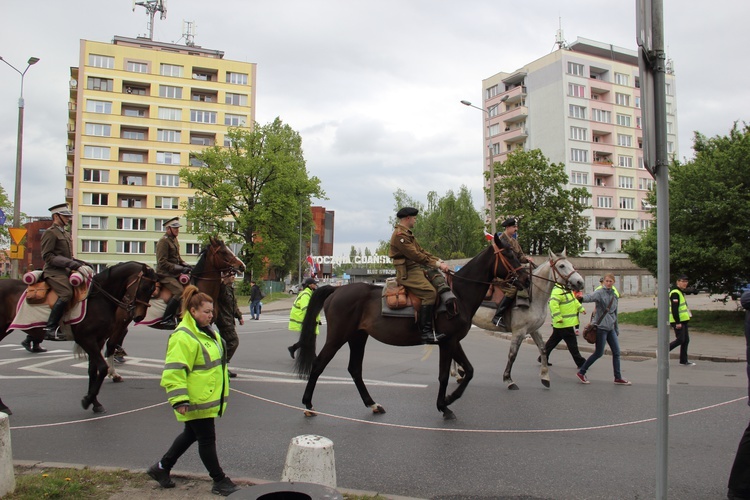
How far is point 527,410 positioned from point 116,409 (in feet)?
19.2

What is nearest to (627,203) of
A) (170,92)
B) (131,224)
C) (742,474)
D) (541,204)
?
(541,204)

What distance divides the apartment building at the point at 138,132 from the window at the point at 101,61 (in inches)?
4.5

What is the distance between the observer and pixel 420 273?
25.7 ft

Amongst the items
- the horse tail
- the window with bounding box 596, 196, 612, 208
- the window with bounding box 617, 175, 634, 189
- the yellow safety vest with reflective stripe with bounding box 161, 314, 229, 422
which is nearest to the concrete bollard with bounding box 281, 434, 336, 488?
the yellow safety vest with reflective stripe with bounding box 161, 314, 229, 422

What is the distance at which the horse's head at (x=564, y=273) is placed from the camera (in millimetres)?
10297

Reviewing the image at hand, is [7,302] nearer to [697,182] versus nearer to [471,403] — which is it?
[471,403]

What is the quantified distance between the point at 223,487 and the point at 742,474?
169 inches

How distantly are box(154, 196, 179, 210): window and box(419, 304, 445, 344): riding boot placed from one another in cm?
6757

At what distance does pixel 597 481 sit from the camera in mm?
5148

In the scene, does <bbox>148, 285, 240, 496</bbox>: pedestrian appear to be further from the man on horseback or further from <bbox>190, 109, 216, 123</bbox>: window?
<bbox>190, 109, 216, 123</bbox>: window

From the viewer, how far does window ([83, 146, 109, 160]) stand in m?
67.6

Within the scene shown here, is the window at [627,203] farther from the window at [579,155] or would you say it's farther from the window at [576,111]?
the window at [576,111]

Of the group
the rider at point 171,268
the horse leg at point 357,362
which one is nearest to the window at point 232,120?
the rider at point 171,268

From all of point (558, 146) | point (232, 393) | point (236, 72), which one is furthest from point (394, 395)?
point (236, 72)
